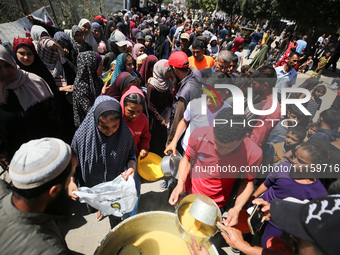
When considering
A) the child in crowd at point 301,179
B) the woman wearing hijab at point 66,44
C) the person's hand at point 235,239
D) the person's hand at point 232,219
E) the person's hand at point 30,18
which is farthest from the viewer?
the person's hand at point 30,18

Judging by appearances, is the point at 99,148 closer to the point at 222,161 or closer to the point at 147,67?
the point at 222,161

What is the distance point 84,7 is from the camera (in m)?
12.0

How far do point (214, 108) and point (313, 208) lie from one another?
1.61 m

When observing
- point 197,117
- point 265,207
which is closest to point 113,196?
point 197,117

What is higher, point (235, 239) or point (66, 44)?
point (66, 44)

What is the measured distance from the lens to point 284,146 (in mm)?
2896

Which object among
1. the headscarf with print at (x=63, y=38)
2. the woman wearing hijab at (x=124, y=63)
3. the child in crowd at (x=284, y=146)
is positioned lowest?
the child in crowd at (x=284, y=146)

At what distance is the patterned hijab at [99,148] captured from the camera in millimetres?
1895

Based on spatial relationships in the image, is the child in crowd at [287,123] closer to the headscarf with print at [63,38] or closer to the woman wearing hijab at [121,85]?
the woman wearing hijab at [121,85]

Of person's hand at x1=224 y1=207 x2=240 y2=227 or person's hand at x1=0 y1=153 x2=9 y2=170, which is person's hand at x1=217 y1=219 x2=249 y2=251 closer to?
person's hand at x1=224 y1=207 x2=240 y2=227

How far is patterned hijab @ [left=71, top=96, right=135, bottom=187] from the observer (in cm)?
189

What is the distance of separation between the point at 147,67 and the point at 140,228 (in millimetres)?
3404

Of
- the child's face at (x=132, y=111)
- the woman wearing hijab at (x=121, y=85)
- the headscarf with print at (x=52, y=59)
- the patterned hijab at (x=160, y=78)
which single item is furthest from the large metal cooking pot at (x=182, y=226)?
the headscarf with print at (x=52, y=59)

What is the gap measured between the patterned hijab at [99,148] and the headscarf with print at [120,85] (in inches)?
42.8
